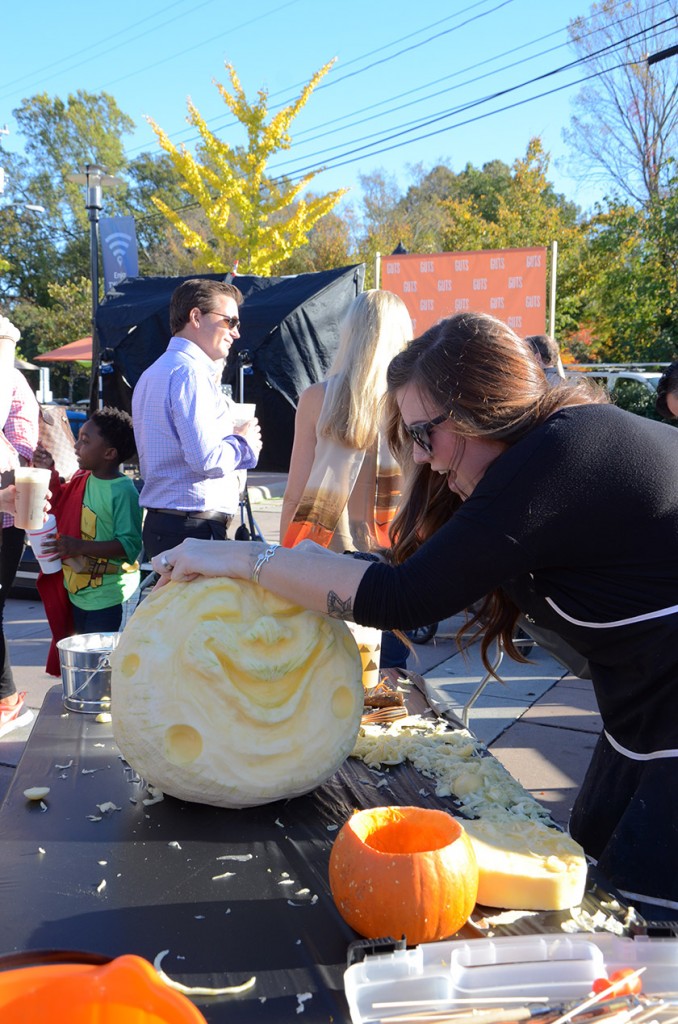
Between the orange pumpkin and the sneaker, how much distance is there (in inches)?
124

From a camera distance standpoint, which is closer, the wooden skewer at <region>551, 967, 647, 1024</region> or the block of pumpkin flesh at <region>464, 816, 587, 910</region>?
the wooden skewer at <region>551, 967, 647, 1024</region>

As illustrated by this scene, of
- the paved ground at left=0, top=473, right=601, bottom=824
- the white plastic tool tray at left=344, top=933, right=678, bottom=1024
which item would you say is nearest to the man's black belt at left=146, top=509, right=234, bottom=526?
the paved ground at left=0, top=473, right=601, bottom=824

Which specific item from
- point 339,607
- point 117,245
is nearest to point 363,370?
point 339,607

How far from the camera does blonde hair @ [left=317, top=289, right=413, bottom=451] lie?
3.18 m

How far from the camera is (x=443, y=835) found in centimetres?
137

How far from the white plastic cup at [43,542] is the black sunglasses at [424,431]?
257 centimetres

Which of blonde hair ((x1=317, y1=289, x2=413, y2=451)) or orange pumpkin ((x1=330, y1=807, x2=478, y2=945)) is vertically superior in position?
blonde hair ((x1=317, y1=289, x2=413, y2=451))

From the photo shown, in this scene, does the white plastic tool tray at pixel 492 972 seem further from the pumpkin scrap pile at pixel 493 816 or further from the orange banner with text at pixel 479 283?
the orange banner with text at pixel 479 283

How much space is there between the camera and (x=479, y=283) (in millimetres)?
8266

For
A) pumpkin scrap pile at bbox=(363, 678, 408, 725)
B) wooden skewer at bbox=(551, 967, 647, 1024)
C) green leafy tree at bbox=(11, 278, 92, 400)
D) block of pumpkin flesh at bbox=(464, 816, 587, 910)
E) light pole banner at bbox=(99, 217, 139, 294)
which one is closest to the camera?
wooden skewer at bbox=(551, 967, 647, 1024)

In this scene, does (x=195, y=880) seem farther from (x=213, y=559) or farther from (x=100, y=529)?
(x=100, y=529)

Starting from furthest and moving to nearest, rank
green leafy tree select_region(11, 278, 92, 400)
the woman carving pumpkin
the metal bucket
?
green leafy tree select_region(11, 278, 92, 400) < the metal bucket < the woman carving pumpkin

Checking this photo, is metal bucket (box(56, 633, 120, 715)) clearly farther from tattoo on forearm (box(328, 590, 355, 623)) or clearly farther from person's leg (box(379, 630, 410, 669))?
person's leg (box(379, 630, 410, 669))

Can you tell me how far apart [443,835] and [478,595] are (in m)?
0.46
